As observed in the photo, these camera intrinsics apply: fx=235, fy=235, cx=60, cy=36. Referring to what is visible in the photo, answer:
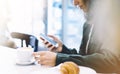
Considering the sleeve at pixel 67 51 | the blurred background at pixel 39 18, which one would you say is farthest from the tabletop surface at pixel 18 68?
the blurred background at pixel 39 18

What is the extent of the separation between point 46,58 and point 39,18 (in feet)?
4.44

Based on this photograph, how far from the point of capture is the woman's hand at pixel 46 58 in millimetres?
1081

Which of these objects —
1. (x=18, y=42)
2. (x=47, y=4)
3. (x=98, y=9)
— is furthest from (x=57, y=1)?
(x=98, y=9)

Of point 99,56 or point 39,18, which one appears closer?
point 99,56

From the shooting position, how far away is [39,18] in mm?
2400

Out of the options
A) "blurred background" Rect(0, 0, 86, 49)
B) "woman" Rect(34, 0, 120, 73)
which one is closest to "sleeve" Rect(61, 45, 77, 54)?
"woman" Rect(34, 0, 120, 73)

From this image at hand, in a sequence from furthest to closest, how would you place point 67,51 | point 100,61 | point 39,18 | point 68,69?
point 39,18 < point 67,51 < point 100,61 < point 68,69

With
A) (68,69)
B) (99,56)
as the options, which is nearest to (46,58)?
(99,56)

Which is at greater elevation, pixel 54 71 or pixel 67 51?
pixel 54 71

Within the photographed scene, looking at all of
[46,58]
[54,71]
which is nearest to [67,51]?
[46,58]

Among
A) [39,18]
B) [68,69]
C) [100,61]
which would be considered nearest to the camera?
[68,69]

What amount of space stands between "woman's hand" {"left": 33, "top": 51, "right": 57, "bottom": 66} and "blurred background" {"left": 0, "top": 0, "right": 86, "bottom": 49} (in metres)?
1.21

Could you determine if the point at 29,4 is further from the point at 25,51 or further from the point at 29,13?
the point at 25,51

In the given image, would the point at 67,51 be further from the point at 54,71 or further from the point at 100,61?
the point at 54,71
